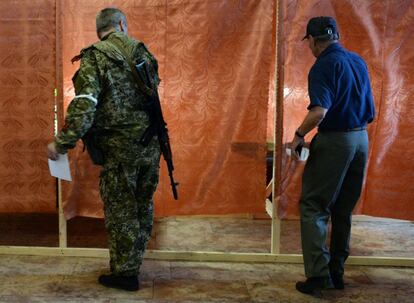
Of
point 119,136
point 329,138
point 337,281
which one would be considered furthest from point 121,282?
point 329,138

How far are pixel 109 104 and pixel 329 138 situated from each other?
4.00 feet

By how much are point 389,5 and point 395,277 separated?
67.9 inches

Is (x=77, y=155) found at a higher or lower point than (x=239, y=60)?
lower

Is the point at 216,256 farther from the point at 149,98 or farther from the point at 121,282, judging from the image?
the point at 149,98

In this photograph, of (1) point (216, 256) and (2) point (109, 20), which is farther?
(1) point (216, 256)

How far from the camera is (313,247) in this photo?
2975 mm

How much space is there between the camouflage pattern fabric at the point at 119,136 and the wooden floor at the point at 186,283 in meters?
0.22

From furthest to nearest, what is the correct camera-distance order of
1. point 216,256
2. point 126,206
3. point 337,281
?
point 216,256, point 337,281, point 126,206

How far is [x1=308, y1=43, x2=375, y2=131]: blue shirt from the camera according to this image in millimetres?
2771

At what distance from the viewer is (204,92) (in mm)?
3418

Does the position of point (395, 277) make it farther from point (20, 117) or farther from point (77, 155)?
point (20, 117)

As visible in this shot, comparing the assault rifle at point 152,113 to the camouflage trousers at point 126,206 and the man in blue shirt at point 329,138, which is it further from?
the man in blue shirt at point 329,138

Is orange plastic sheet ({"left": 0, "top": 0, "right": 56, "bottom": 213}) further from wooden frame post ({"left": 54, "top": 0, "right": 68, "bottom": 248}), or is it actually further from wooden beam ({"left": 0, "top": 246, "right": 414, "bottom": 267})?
wooden beam ({"left": 0, "top": 246, "right": 414, "bottom": 267})

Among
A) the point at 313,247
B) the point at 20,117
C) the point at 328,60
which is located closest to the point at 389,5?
the point at 328,60
